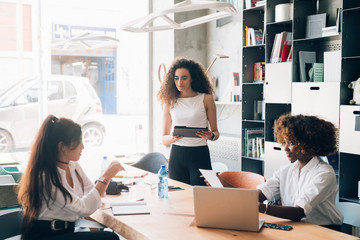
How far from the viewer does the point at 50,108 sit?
5902 millimetres

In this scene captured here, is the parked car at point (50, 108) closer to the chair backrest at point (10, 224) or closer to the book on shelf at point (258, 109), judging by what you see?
the book on shelf at point (258, 109)

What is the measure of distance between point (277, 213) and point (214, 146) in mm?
3139

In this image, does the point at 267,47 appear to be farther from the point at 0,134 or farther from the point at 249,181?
the point at 0,134

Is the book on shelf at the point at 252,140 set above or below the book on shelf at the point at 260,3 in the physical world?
below

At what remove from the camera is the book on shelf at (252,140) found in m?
4.74

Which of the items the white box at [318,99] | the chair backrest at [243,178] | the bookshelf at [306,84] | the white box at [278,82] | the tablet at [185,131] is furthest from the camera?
the white box at [278,82]

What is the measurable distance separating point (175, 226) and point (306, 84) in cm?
242

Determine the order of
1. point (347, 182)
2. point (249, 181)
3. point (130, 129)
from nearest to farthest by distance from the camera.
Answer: point (249, 181) → point (347, 182) → point (130, 129)

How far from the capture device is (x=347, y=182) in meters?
3.65

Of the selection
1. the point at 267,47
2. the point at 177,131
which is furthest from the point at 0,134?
the point at 267,47

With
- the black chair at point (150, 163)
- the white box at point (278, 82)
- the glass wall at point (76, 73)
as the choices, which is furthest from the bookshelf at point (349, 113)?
the glass wall at point (76, 73)

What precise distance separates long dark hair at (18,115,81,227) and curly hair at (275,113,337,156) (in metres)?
1.18

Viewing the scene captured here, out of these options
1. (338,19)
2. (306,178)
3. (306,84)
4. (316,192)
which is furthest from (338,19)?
(316,192)

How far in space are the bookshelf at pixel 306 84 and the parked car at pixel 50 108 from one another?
244 centimetres
